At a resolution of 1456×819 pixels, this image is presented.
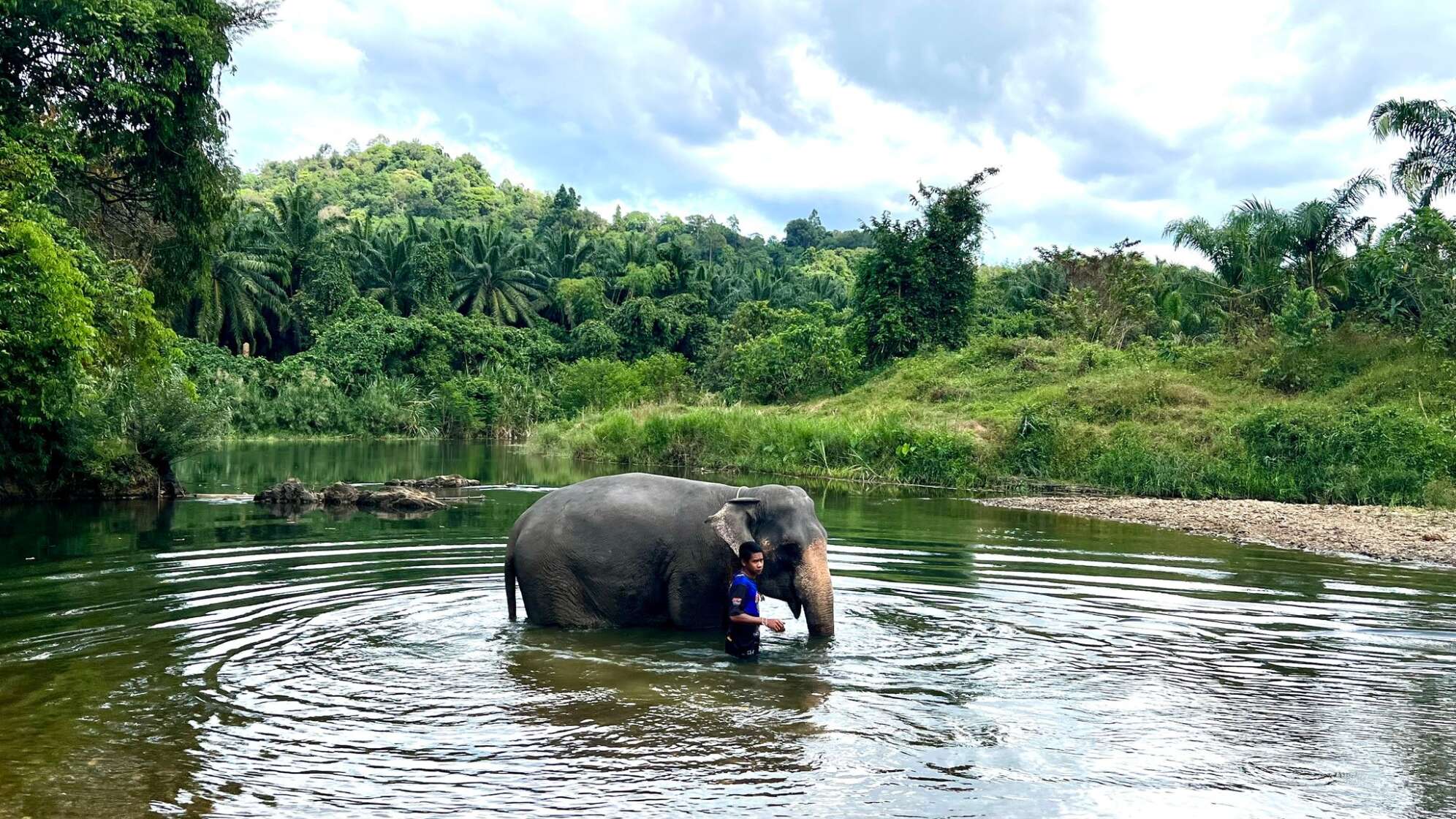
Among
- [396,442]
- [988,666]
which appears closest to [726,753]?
[988,666]

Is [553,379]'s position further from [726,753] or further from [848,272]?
[726,753]

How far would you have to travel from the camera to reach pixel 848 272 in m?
97.2

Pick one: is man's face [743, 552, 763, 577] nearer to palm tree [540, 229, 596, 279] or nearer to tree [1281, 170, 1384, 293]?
tree [1281, 170, 1384, 293]

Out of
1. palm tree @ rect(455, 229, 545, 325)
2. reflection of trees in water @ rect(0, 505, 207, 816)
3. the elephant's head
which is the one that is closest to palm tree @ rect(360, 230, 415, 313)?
palm tree @ rect(455, 229, 545, 325)

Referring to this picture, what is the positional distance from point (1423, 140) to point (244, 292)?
59.8m

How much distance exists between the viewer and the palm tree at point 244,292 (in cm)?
6550

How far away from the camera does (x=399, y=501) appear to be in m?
23.2

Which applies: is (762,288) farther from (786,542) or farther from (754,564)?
(754,564)

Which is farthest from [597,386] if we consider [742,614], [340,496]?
[742,614]

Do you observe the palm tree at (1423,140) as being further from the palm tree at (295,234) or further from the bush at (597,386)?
the palm tree at (295,234)

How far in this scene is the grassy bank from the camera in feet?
84.5

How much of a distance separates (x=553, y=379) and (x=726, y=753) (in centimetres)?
6211

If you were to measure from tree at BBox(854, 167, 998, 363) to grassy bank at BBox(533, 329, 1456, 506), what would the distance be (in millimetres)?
6902

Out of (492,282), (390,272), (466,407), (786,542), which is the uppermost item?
(492,282)
